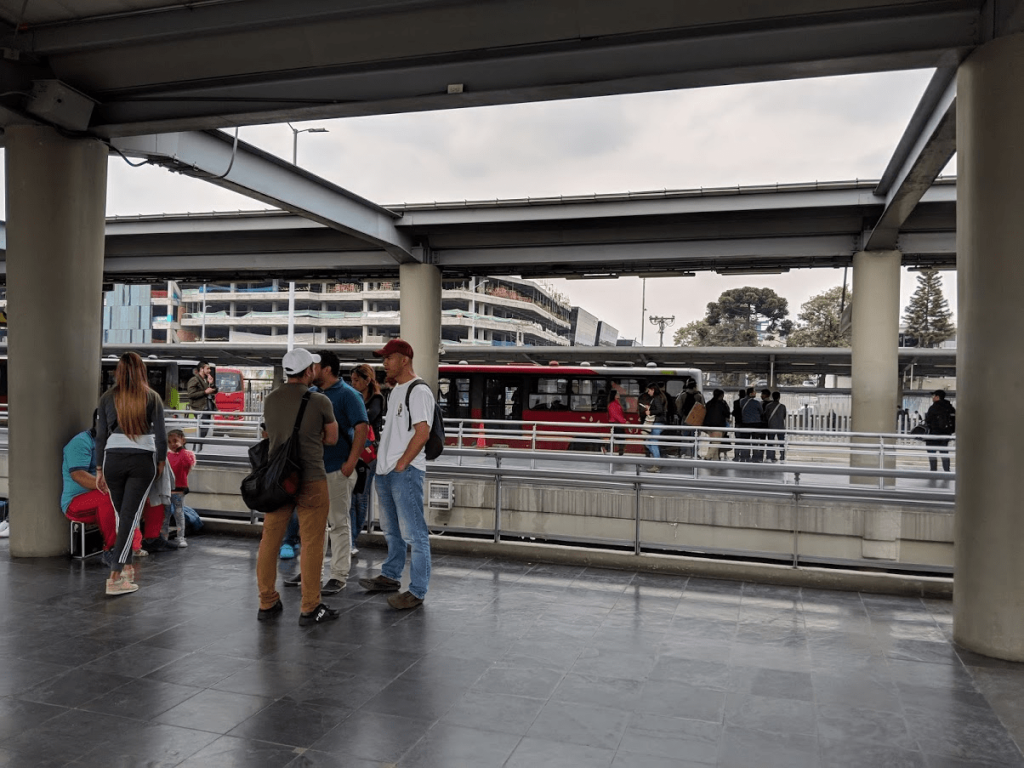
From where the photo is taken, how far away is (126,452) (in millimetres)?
6762

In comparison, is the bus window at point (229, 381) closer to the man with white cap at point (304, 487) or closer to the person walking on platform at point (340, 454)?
the person walking on platform at point (340, 454)

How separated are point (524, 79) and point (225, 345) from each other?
35.8 meters

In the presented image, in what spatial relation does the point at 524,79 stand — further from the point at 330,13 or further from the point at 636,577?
the point at 636,577

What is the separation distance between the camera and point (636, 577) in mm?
7738

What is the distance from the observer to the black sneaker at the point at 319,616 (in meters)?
5.98

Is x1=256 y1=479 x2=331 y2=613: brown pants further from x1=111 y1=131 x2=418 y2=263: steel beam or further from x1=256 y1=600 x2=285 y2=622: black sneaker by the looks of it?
x1=111 y1=131 x2=418 y2=263: steel beam

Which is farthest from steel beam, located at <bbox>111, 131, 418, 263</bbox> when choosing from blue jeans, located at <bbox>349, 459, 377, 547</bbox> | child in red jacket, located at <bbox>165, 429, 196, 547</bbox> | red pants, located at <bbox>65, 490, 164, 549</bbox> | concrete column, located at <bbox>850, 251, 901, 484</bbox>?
concrete column, located at <bbox>850, 251, 901, 484</bbox>

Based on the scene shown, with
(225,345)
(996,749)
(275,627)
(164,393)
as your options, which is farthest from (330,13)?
(225,345)

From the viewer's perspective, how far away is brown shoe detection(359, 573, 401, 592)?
7.02m

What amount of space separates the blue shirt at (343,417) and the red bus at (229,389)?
32.9 metres

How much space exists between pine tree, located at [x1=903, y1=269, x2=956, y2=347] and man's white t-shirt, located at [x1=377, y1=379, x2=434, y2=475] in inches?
3031

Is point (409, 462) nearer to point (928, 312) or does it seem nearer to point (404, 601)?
point (404, 601)

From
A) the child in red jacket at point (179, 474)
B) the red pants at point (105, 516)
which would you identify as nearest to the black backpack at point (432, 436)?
the red pants at point (105, 516)

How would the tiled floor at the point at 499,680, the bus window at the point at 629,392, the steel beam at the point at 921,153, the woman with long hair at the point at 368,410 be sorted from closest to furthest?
the tiled floor at the point at 499,680 → the woman with long hair at the point at 368,410 → the steel beam at the point at 921,153 → the bus window at the point at 629,392
